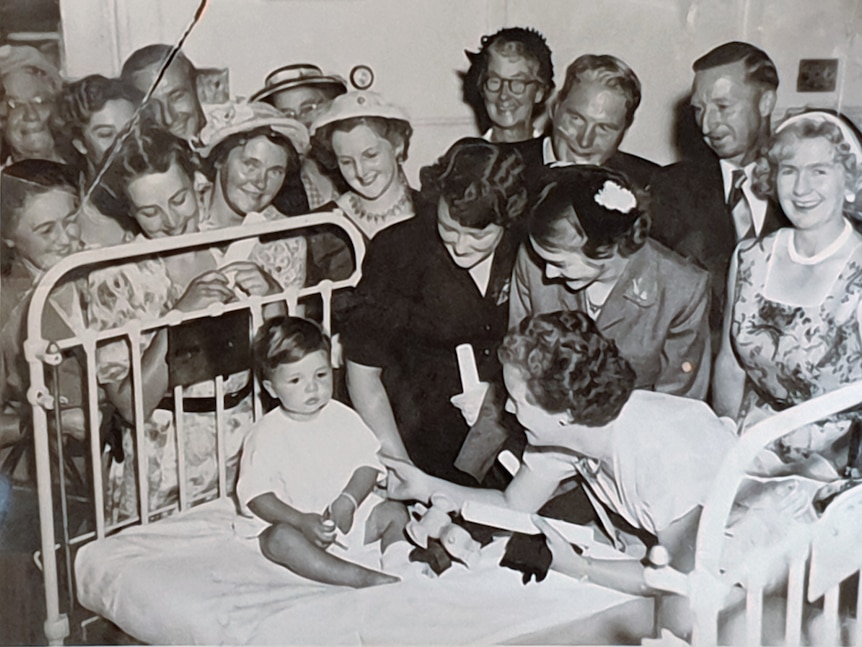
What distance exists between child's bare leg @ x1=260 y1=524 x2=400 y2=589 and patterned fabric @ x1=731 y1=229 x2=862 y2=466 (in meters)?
0.65

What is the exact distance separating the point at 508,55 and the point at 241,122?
0.40 metres

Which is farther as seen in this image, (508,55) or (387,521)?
(387,521)

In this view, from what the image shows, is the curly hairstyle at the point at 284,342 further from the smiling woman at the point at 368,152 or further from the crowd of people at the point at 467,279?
the smiling woman at the point at 368,152

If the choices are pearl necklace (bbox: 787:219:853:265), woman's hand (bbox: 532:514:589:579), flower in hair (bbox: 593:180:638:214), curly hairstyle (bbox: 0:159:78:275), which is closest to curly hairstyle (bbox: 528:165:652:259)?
flower in hair (bbox: 593:180:638:214)

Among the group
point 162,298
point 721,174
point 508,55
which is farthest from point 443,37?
point 162,298

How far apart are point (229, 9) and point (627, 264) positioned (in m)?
0.68

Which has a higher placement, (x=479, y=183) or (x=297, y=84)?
(x=297, y=84)

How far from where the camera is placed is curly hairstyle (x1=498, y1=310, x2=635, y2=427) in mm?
1506

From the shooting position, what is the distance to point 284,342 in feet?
4.99

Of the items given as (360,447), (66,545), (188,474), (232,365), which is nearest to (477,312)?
(360,447)

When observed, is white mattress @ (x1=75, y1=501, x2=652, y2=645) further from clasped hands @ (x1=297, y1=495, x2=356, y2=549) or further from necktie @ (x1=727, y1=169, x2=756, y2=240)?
necktie @ (x1=727, y1=169, x2=756, y2=240)

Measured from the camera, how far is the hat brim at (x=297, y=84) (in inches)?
57.2

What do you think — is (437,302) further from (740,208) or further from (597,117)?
(740,208)

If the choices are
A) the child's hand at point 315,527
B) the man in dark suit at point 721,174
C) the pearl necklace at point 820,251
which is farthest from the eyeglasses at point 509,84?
the child's hand at point 315,527
